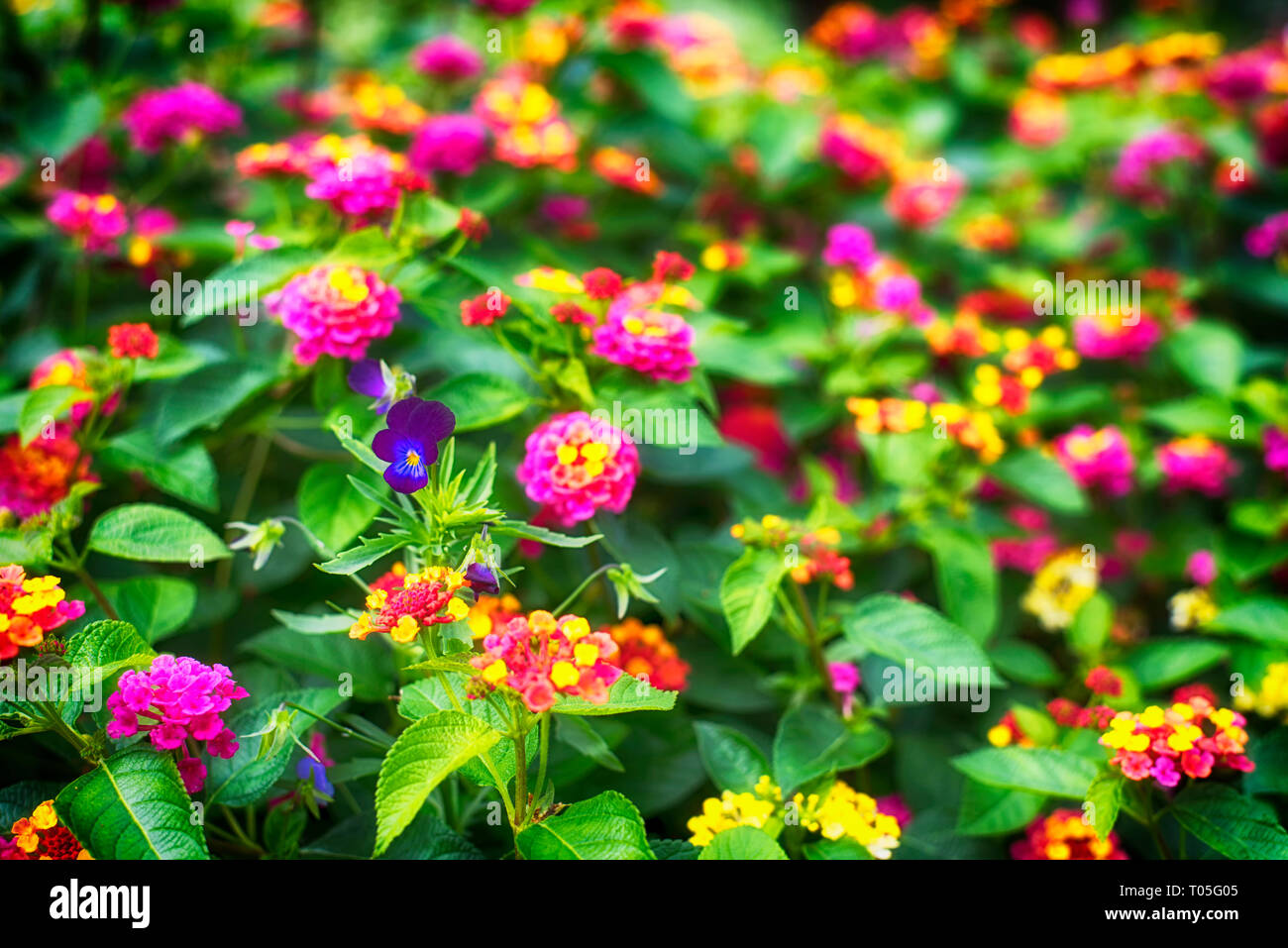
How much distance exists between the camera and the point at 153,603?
4.94 ft

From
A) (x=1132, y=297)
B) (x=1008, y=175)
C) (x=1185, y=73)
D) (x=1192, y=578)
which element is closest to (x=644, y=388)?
(x=1192, y=578)

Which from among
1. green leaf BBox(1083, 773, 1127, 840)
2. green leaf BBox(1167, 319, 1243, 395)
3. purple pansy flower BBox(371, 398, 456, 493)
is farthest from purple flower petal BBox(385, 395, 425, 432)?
green leaf BBox(1167, 319, 1243, 395)

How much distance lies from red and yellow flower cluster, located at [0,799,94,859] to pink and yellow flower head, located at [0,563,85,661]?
214 millimetres

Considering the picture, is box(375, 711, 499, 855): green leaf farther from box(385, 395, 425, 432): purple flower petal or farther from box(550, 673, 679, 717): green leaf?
box(385, 395, 425, 432): purple flower petal

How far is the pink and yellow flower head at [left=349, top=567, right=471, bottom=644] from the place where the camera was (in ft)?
3.74

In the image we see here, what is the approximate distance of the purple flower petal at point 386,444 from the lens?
1218 millimetres

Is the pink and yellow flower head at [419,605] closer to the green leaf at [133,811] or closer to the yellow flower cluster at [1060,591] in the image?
the green leaf at [133,811]

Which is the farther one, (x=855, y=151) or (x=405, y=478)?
(x=855, y=151)

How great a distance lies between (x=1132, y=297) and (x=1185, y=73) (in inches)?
32.3

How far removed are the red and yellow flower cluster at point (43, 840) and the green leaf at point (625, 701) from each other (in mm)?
612

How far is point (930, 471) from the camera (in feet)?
5.83

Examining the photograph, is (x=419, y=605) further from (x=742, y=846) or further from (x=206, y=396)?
(x=206, y=396)

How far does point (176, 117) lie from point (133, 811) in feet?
4.91

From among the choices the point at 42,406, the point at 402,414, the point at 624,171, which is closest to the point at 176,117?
the point at 42,406
